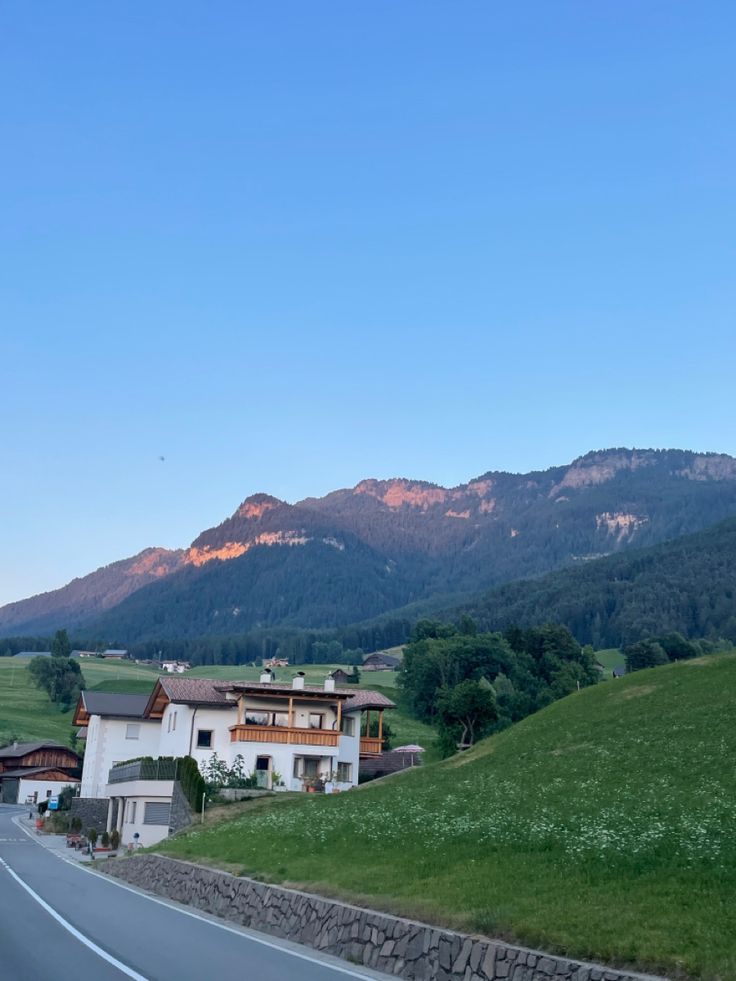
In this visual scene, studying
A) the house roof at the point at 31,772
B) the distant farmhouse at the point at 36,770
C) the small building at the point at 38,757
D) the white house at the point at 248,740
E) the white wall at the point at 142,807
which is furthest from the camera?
the small building at the point at 38,757

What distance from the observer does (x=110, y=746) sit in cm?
7788

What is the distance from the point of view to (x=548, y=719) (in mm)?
56906

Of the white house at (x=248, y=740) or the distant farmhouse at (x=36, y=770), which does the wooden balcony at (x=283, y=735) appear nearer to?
the white house at (x=248, y=740)

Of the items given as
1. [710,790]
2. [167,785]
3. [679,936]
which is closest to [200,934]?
[679,936]

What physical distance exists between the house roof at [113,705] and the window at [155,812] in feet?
66.6

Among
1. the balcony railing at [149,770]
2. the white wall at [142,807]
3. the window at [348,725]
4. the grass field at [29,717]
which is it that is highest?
the window at [348,725]

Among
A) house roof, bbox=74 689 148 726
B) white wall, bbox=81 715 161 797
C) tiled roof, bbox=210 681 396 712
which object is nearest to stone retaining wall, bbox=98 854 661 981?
tiled roof, bbox=210 681 396 712

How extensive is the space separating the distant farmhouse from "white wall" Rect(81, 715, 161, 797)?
51504mm

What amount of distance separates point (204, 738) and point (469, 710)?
3188 cm

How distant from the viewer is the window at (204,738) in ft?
205

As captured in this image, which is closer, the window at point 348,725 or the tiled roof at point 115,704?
the window at point 348,725

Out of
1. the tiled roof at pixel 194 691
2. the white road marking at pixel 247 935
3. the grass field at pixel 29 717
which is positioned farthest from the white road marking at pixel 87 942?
the grass field at pixel 29 717

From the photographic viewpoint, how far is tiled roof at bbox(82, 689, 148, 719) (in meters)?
78.5

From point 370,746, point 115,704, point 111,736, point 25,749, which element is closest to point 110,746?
point 111,736
